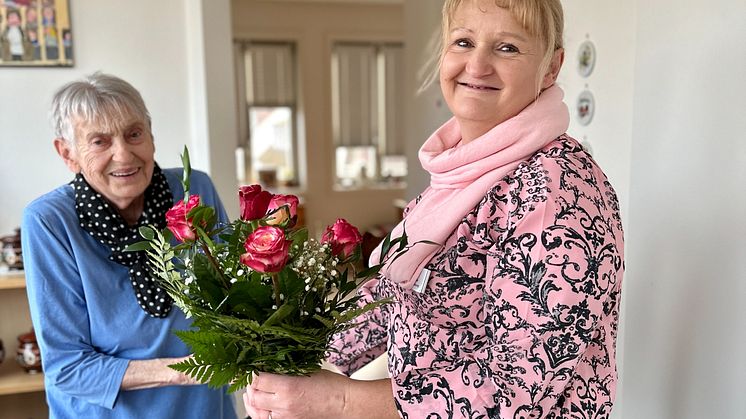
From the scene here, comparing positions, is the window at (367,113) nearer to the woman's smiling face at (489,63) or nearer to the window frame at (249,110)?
the window frame at (249,110)

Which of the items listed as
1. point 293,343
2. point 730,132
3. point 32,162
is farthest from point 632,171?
point 32,162

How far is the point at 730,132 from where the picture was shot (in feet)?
3.67

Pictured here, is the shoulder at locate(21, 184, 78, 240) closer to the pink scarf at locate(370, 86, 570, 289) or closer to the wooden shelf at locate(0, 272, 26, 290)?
the pink scarf at locate(370, 86, 570, 289)

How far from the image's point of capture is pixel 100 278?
4.35 ft

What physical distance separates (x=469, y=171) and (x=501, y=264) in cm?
17

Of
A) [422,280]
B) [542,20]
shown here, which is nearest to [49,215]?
[422,280]

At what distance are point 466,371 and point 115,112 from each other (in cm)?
103

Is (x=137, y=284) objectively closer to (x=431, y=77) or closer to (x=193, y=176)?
(x=193, y=176)

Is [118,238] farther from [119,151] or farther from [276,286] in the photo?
[276,286]

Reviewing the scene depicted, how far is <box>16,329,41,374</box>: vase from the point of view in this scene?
2195mm

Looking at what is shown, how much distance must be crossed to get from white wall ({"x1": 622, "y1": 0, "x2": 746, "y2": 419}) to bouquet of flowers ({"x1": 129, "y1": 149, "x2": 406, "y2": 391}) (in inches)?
29.6

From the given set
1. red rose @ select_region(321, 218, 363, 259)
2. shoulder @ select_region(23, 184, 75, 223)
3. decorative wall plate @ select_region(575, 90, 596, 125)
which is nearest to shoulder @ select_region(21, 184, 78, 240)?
shoulder @ select_region(23, 184, 75, 223)

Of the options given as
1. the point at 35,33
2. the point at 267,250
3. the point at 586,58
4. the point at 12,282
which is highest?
the point at 35,33

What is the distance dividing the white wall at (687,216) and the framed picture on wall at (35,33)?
2119 millimetres
